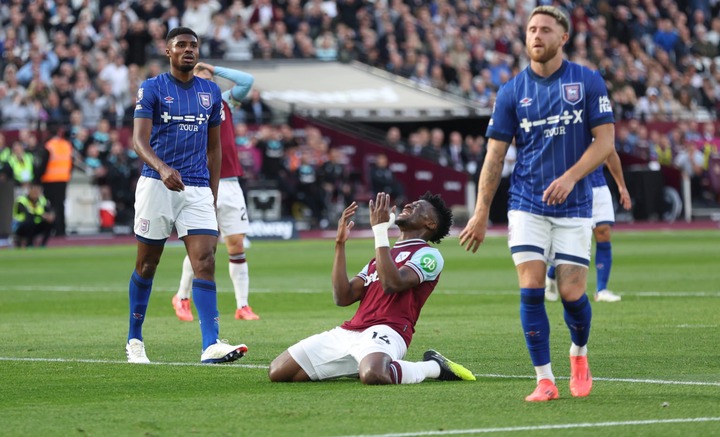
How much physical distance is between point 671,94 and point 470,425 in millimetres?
34902

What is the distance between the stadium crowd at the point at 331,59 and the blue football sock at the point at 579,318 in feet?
75.1

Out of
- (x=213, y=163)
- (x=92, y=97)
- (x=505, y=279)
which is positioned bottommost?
(x=505, y=279)

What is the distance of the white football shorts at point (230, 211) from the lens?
1429cm

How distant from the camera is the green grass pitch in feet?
23.6

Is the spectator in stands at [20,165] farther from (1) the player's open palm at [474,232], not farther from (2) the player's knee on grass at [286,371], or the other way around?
(1) the player's open palm at [474,232]

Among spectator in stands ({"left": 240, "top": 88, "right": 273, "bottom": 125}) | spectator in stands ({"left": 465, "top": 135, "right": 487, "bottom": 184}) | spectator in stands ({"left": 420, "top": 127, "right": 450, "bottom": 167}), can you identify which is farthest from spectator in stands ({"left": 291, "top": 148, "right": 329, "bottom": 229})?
spectator in stands ({"left": 465, "top": 135, "right": 487, "bottom": 184})

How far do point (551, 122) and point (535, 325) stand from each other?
1179mm

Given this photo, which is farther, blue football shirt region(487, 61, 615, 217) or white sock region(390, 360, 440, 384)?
white sock region(390, 360, 440, 384)

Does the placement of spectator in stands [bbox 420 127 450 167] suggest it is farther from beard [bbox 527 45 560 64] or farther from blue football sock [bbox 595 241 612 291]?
A: beard [bbox 527 45 560 64]

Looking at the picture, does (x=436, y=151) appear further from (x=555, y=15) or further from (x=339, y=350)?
(x=555, y=15)

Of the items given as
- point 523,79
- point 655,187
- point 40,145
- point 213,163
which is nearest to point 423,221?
point 523,79

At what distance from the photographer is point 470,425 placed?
7.09 metres

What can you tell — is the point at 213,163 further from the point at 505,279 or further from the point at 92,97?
the point at 92,97

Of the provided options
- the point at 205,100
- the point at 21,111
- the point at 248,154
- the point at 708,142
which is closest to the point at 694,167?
the point at 708,142
